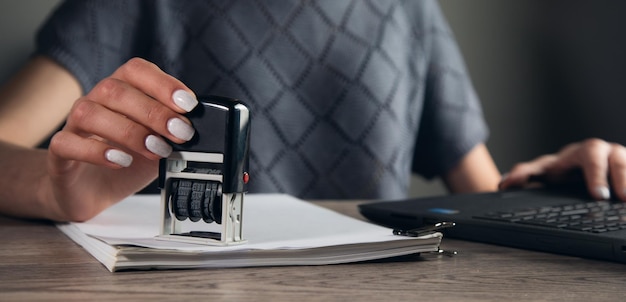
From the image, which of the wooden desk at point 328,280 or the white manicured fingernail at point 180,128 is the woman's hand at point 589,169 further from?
the white manicured fingernail at point 180,128

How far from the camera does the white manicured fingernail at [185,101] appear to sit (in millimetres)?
573

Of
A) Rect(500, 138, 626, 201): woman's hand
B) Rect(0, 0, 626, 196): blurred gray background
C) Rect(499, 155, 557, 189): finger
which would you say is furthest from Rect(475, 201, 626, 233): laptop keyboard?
Rect(0, 0, 626, 196): blurred gray background

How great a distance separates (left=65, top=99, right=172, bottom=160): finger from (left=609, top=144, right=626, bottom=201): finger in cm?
64

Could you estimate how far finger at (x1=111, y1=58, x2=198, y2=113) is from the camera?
0.57 meters

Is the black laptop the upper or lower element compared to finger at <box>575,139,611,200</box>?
lower

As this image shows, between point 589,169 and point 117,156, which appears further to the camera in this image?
point 589,169

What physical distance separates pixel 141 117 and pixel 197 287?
17cm

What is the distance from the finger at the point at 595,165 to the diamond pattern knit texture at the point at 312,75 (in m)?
0.45

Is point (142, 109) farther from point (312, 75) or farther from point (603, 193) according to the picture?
point (312, 75)

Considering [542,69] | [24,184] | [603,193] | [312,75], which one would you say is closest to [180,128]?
[24,184]

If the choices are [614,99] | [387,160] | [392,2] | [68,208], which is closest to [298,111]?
[387,160]

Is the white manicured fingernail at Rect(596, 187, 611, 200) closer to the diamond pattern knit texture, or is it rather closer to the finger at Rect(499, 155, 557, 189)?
the finger at Rect(499, 155, 557, 189)

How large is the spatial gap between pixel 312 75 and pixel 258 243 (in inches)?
33.0

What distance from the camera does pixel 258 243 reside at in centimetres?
60
